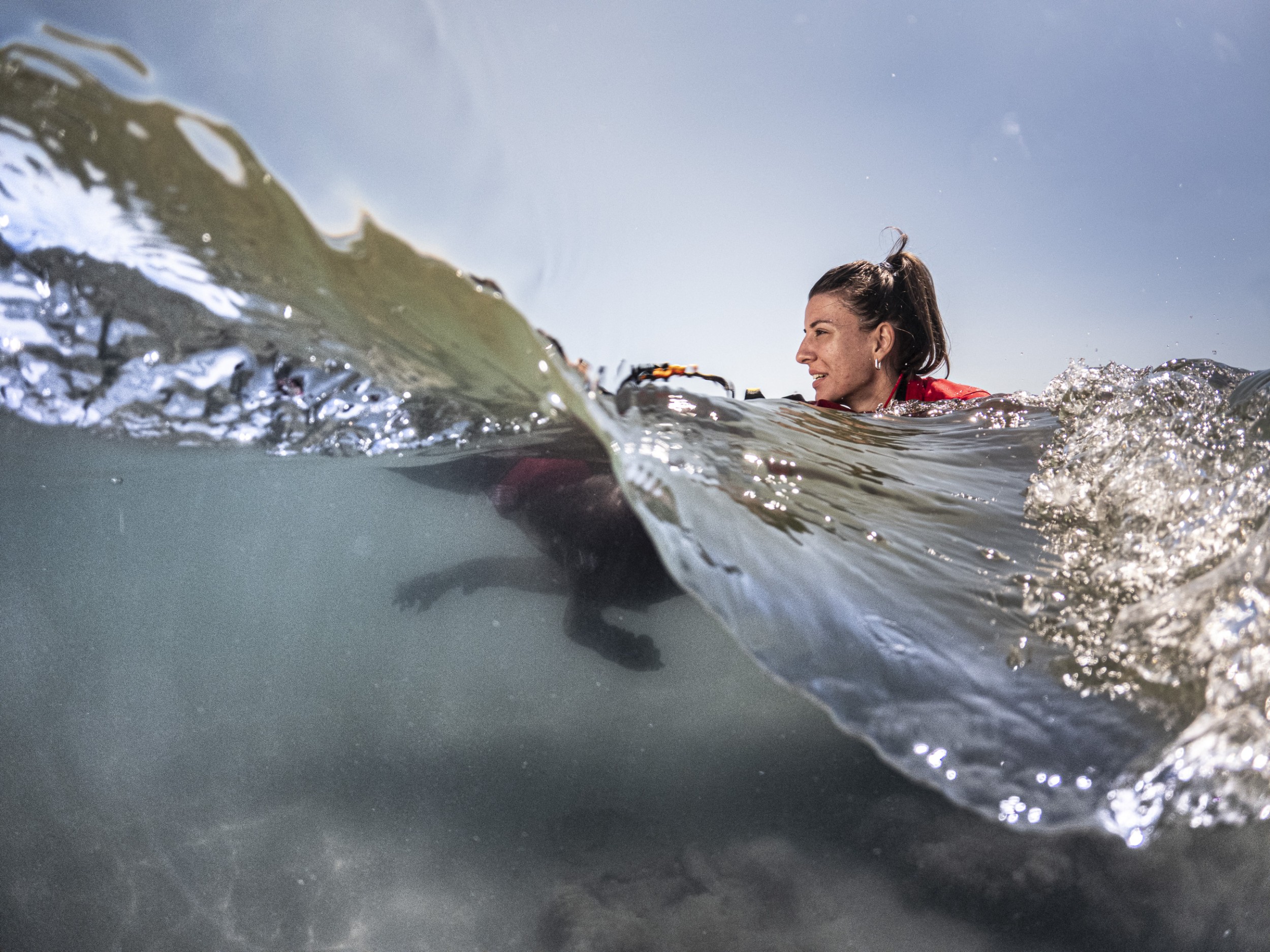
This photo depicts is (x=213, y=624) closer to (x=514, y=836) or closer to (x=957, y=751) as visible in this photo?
(x=514, y=836)

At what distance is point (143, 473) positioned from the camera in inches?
111

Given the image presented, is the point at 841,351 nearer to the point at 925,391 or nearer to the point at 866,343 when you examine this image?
the point at 866,343

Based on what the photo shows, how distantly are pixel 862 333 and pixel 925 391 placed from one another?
531 mm

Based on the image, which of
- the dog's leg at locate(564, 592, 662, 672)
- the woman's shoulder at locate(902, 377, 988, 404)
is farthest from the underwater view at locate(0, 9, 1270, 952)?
the woman's shoulder at locate(902, 377, 988, 404)

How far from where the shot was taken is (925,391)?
4.72 m

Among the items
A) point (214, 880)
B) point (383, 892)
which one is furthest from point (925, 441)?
point (214, 880)

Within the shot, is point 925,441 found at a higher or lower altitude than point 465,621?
higher

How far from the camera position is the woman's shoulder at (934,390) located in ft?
15.1

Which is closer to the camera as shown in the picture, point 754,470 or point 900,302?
point 754,470

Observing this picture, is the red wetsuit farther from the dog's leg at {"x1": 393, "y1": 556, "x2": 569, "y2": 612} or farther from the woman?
the dog's leg at {"x1": 393, "y1": 556, "x2": 569, "y2": 612}

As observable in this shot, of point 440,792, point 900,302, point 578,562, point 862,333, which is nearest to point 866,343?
point 862,333

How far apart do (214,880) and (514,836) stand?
0.87 m

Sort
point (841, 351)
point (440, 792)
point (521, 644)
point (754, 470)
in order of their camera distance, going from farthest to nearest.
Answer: point (841, 351) < point (754, 470) < point (521, 644) < point (440, 792)

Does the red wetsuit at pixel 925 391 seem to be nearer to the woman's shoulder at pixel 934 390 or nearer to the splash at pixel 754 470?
the woman's shoulder at pixel 934 390
